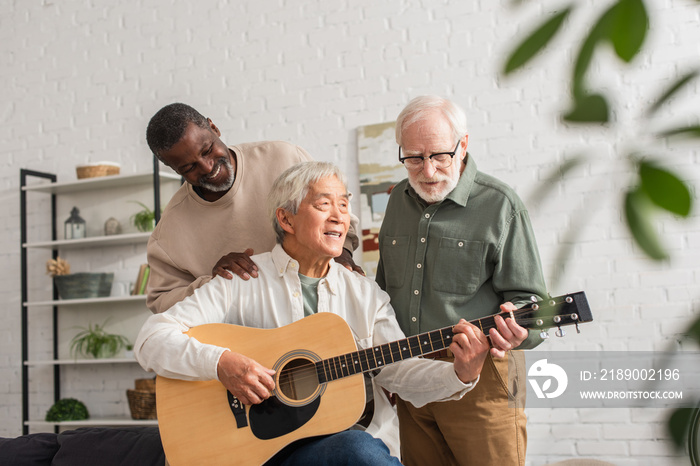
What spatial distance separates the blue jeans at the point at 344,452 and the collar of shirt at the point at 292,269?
473 mm

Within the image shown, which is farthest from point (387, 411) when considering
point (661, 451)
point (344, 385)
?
point (661, 451)

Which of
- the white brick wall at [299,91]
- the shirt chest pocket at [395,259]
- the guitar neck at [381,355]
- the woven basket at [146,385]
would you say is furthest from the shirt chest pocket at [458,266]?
the woven basket at [146,385]

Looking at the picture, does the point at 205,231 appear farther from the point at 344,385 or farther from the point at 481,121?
the point at 481,121

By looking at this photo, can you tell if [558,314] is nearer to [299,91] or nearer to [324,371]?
[324,371]

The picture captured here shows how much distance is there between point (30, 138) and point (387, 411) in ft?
13.6

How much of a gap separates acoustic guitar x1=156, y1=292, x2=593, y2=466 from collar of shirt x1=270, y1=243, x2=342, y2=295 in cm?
15

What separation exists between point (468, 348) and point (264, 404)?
610mm

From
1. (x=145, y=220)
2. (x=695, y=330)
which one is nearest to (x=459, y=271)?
(x=695, y=330)

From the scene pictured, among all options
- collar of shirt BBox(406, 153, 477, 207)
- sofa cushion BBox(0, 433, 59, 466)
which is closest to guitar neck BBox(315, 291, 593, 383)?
collar of shirt BBox(406, 153, 477, 207)

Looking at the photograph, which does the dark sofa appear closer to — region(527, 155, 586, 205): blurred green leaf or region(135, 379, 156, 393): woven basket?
region(135, 379, 156, 393): woven basket

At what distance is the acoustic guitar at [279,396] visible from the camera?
6.15ft

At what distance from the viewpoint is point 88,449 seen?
7.61 ft

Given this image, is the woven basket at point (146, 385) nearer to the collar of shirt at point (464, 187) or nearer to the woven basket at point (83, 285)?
the woven basket at point (83, 285)

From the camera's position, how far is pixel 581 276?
363 cm
